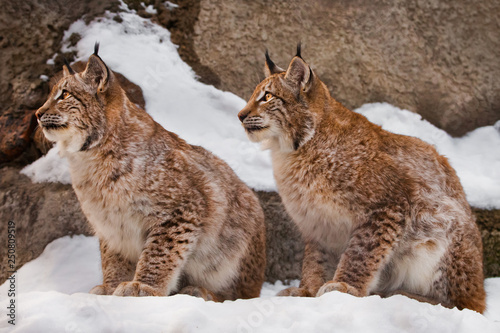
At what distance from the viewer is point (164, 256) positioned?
4.46m

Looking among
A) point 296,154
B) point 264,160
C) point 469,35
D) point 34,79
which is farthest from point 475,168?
point 34,79

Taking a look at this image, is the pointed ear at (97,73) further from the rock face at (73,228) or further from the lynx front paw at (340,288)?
the lynx front paw at (340,288)

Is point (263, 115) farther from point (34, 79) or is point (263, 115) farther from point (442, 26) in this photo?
point (442, 26)

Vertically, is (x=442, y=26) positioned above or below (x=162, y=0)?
above

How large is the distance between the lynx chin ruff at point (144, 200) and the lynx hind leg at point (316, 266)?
471 millimetres

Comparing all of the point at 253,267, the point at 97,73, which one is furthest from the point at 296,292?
the point at 97,73

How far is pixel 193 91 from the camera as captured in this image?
7512mm

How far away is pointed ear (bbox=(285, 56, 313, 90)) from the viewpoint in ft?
16.3

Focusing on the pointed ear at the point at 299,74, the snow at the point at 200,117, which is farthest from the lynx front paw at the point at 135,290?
the snow at the point at 200,117

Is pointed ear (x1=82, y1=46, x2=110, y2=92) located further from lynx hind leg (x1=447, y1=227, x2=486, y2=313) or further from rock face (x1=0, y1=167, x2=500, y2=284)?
lynx hind leg (x1=447, y1=227, x2=486, y2=313)

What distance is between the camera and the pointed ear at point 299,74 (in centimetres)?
496

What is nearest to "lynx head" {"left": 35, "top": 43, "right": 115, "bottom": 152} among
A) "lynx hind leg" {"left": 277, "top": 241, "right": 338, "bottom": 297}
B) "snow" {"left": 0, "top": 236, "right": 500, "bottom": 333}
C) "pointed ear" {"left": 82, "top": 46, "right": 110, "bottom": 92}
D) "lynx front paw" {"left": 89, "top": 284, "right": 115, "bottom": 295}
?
"pointed ear" {"left": 82, "top": 46, "right": 110, "bottom": 92}

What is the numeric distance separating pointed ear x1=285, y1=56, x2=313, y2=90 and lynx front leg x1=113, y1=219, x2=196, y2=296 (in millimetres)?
1535

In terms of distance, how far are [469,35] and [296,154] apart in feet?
15.7
